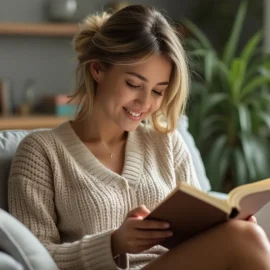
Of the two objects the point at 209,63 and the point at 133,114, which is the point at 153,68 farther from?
the point at 209,63

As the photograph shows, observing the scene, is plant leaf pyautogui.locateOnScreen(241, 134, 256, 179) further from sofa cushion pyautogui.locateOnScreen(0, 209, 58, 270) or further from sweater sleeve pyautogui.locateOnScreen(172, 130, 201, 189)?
sofa cushion pyautogui.locateOnScreen(0, 209, 58, 270)

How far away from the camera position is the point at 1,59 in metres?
4.08

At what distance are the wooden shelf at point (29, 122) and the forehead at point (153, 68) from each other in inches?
78.8

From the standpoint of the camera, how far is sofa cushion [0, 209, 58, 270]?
56.8 inches

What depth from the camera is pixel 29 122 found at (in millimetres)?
3812

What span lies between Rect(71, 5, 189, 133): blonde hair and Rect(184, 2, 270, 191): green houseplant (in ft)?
5.33

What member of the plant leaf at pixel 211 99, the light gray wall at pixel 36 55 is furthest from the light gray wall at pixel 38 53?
the plant leaf at pixel 211 99

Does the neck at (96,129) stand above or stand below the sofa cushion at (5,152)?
above

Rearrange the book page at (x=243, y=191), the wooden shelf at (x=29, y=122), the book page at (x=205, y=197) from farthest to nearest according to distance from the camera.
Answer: the wooden shelf at (x=29, y=122)
the book page at (x=243, y=191)
the book page at (x=205, y=197)

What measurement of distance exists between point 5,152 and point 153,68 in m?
0.50

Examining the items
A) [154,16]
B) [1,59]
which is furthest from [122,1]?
[154,16]

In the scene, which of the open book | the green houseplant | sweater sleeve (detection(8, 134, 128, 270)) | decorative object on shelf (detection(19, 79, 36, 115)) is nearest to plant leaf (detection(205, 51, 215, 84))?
the green houseplant

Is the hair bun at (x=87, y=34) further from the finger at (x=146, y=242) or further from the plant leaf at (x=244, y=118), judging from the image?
the plant leaf at (x=244, y=118)

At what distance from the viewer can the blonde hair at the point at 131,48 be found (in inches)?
72.3
